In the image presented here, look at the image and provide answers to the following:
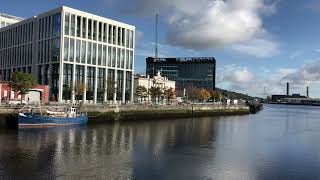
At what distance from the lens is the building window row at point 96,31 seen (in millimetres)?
109425

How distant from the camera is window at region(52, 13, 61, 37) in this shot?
108562 mm

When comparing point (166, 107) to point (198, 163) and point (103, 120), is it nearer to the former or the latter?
point (103, 120)

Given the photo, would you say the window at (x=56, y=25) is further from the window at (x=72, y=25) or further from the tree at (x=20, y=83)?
the tree at (x=20, y=83)

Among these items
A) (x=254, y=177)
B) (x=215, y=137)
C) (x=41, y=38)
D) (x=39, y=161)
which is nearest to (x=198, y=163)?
(x=254, y=177)

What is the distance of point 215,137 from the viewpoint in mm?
65000

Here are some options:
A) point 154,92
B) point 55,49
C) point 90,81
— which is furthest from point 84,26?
point 154,92

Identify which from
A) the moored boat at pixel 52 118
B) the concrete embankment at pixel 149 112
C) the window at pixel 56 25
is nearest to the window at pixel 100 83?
the window at pixel 56 25

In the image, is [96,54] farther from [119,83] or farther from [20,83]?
[20,83]

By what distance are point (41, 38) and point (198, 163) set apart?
85704 millimetres

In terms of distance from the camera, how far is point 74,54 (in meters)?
110

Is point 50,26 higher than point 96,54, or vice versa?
point 50,26

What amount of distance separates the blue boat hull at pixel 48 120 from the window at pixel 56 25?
40137mm

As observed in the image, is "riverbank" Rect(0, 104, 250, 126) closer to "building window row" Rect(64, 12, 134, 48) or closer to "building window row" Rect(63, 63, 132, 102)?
"building window row" Rect(63, 63, 132, 102)

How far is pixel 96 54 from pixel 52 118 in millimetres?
48516
